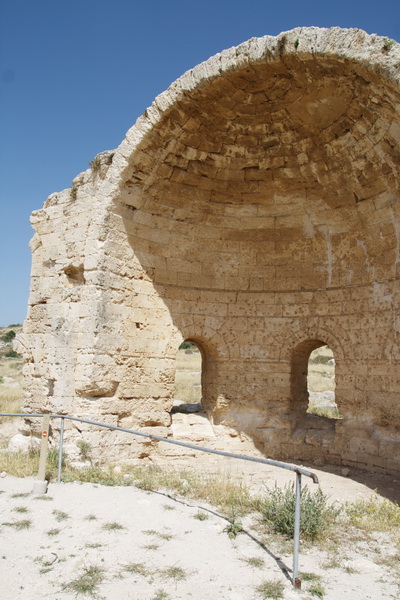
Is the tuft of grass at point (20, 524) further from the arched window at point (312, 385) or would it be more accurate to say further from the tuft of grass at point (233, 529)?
the arched window at point (312, 385)

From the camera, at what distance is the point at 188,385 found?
1862 centimetres

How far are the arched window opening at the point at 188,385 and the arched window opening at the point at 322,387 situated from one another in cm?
317

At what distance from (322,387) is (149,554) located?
1530cm

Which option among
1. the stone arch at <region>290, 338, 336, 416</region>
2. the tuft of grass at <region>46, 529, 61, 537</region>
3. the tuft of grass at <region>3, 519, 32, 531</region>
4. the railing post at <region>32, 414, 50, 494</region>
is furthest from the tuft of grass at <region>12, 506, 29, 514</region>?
the stone arch at <region>290, 338, 336, 416</region>

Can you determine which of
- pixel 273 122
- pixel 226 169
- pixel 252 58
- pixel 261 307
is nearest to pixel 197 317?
pixel 261 307

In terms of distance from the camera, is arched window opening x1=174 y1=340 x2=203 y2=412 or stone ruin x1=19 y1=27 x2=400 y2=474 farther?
arched window opening x1=174 y1=340 x2=203 y2=412

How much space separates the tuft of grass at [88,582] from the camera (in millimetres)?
3812

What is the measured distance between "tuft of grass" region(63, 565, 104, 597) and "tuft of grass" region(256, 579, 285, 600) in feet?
4.32

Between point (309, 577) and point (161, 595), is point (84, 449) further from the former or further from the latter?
point (309, 577)

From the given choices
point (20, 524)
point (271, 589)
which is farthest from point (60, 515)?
point (271, 589)

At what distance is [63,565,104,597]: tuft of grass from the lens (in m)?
3.81

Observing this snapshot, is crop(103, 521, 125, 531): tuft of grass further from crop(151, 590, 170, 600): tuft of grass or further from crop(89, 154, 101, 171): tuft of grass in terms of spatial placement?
crop(89, 154, 101, 171): tuft of grass

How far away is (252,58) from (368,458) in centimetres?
699

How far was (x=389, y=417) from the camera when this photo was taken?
8320mm
